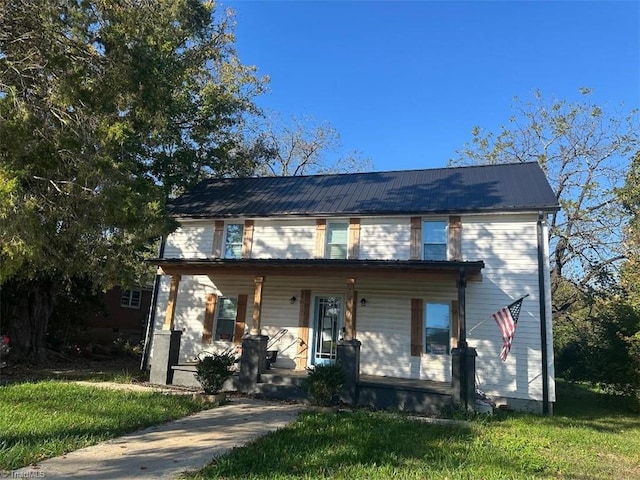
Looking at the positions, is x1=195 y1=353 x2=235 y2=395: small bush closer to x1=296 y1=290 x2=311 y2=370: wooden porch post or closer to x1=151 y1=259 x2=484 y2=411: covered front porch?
x1=151 y1=259 x2=484 y2=411: covered front porch

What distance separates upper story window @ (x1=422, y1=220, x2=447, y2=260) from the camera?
1284 cm

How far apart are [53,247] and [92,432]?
3976 mm

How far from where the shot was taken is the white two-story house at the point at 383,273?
37.6ft

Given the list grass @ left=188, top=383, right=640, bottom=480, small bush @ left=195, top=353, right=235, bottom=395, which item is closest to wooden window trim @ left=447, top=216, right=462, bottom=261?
grass @ left=188, top=383, right=640, bottom=480

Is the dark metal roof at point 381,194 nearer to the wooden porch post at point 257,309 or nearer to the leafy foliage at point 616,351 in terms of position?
the wooden porch post at point 257,309

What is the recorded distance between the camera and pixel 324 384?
30.2 feet

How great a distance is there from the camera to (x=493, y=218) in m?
12.5

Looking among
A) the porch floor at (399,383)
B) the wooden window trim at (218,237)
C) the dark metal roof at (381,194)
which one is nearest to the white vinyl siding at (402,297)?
the dark metal roof at (381,194)

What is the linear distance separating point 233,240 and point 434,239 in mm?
6296

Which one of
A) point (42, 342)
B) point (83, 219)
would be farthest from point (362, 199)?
point (42, 342)

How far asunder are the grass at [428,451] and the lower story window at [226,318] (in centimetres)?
621

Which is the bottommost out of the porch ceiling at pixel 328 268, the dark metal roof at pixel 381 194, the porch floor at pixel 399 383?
the porch floor at pixel 399 383

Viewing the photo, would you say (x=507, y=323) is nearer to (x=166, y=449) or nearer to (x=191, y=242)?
(x=166, y=449)

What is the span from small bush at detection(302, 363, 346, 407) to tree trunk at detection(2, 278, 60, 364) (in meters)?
10.4
